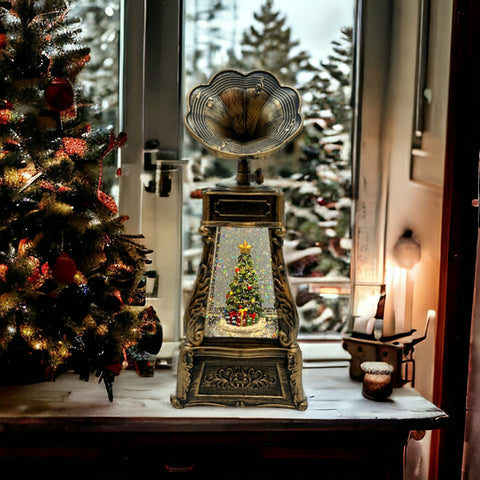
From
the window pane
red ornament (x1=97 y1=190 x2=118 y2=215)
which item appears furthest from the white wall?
red ornament (x1=97 y1=190 x2=118 y2=215)

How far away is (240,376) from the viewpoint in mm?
1928

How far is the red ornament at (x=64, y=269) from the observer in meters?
1.70

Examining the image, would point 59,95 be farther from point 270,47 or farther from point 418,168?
point 418,168

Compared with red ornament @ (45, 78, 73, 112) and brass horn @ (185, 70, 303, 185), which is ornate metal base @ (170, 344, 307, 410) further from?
red ornament @ (45, 78, 73, 112)

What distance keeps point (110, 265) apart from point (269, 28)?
1.05 metres

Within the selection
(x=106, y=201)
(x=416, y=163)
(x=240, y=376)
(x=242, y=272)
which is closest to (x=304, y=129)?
(x=416, y=163)

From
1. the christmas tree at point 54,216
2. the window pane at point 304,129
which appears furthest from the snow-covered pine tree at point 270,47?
the christmas tree at point 54,216

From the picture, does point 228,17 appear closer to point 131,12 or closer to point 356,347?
point 131,12

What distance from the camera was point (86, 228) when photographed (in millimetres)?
1858

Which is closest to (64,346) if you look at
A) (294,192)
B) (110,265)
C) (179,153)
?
(110,265)

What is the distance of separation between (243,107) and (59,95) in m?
0.57

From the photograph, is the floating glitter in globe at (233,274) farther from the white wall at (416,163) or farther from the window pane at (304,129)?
the white wall at (416,163)

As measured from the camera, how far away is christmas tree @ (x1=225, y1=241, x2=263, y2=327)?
1.99m

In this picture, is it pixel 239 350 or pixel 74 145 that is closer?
pixel 74 145
